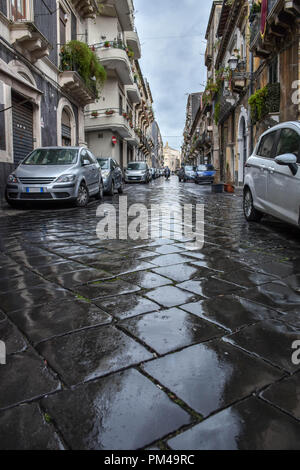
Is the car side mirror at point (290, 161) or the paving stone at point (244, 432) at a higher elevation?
the car side mirror at point (290, 161)

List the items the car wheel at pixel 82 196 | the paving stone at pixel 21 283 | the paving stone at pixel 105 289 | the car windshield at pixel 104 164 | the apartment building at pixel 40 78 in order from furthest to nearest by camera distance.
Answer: the car windshield at pixel 104 164, the apartment building at pixel 40 78, the car wheel at pixel 82 196, the paving stone at pixel 21 283, the paving stone at pixel 105 289

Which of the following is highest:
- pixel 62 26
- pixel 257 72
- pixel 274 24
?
pixel 62 26

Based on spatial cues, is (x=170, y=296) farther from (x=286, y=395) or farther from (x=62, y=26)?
(x=62, y=26)

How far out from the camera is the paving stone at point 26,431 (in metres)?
1.39

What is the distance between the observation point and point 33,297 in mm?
3014

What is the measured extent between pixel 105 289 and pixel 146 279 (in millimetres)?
430

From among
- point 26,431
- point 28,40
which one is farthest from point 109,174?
point 26,431

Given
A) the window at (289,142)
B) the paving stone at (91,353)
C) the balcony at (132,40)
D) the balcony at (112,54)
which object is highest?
the balcony at (132,40)

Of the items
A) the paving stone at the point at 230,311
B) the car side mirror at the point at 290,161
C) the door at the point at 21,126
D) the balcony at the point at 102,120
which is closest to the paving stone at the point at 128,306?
the paving stone at the point at 230,311

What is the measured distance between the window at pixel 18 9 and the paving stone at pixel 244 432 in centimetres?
1298

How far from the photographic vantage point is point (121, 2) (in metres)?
24.7

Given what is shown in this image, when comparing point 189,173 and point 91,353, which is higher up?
point 189,173

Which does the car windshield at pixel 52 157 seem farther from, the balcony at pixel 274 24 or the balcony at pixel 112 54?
the balcony at pixel 112 54

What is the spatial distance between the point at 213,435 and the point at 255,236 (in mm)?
4645
